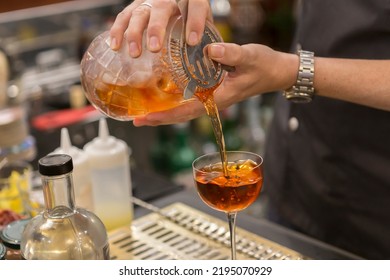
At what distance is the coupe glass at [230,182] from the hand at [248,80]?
0.18 metres

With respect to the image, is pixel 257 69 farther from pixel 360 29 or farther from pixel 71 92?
pixel 71 92

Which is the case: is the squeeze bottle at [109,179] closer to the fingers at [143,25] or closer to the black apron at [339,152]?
the fingers at [143,25]

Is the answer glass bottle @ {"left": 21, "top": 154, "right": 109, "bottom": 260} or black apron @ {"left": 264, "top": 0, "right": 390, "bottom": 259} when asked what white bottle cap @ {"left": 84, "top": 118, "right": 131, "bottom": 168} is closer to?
glass bottle @ {"left": 21, "top": 154, "right": 109, "bottom": 260}

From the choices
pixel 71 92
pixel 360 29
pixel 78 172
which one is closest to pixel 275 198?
pixel 360 29

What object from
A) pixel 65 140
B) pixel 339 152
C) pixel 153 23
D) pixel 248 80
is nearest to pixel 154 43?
pixel 153 23

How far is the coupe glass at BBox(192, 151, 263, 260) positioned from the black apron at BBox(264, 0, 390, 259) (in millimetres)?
583

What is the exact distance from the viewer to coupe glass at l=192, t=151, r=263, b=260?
3.83 ft

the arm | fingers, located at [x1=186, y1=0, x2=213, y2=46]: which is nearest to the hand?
the arm

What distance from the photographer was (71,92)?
287 centimetres

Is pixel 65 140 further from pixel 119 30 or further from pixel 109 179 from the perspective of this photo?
pixel 119 30

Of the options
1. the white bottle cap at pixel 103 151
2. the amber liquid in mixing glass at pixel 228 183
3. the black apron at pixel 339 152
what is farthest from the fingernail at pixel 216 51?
the black apron at pixel 339 152

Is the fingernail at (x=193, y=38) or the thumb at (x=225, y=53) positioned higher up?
the fingernail at (x=193, y=38)

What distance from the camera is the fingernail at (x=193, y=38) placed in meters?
1.18
